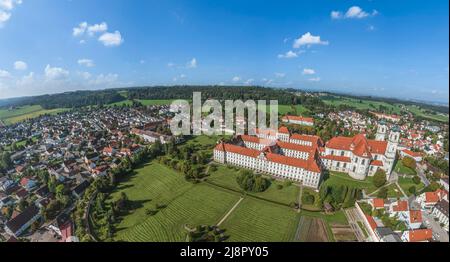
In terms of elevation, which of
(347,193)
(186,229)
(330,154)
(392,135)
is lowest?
(186,229)

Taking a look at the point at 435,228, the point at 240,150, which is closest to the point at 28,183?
the point at 240,150

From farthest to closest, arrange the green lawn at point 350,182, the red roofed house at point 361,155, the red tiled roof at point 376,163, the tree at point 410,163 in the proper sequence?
1. the tree at point 410,163
2. the red tiled roof at point 376,163
3. the red roofed house at point 361,155
4. the green lawn at point 350,182

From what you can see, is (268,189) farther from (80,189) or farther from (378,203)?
(80,189)

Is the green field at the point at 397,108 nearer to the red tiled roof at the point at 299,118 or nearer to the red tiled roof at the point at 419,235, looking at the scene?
the red tiled roof at the point at 299,118

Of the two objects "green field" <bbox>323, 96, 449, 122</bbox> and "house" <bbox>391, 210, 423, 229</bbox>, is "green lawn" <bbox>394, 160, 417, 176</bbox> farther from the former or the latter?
"green field" <bbox>323, 96, 449, 122</bbox>

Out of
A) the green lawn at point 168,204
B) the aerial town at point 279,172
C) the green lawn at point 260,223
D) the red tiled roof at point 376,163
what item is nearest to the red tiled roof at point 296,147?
the aerial town at point 279,172

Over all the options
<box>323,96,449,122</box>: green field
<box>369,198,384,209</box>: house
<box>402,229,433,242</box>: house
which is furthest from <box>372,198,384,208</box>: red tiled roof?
<box>323,96,449,122</box>: green field
